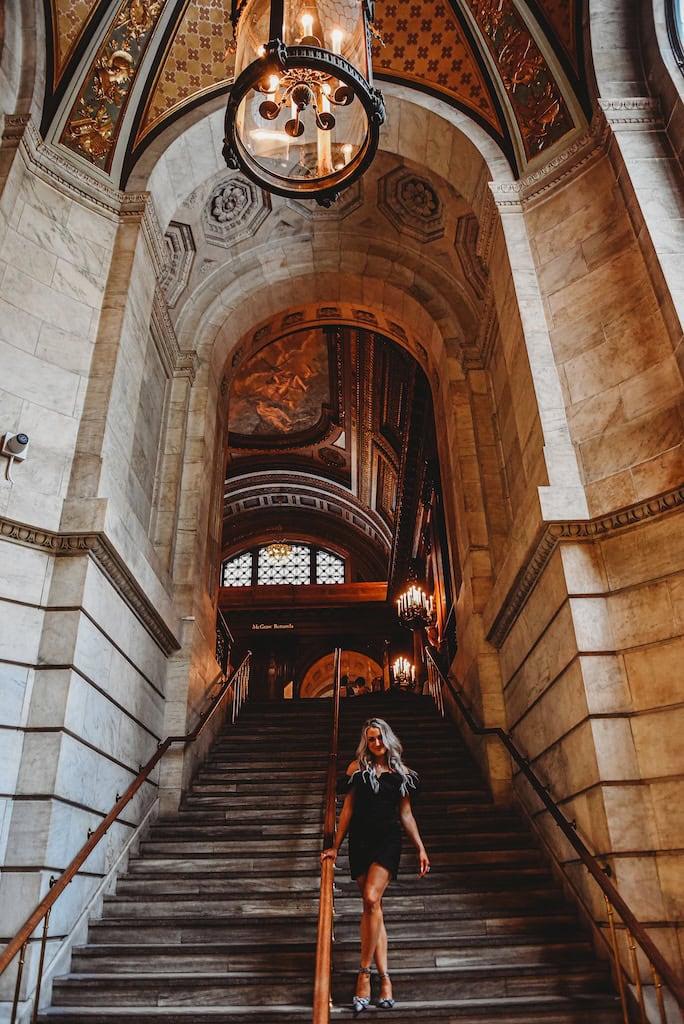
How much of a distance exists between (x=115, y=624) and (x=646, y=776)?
13.9 ft

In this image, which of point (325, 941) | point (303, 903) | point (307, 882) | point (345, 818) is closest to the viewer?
point (325, 941)

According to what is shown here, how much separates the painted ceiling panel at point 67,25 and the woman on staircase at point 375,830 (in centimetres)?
720

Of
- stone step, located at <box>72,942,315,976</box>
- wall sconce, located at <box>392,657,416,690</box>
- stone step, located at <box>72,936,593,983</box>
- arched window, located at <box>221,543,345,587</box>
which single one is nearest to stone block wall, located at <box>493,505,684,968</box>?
stone step, located at <box>72,936,593,983</box>

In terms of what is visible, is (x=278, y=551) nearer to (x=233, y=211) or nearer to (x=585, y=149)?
(x=233, y=211)

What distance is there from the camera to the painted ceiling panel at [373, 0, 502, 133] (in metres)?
7.91

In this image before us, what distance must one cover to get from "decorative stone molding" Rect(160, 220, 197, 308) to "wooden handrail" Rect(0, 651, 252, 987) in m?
5.13

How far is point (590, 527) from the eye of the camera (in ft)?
17.5

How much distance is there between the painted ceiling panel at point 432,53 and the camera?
7910 mm

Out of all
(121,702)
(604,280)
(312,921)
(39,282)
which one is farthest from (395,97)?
(312,921)

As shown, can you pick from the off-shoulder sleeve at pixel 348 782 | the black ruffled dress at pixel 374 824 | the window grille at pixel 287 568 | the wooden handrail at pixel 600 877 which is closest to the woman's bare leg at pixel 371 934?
the black ruffled dress at pixel 374 824

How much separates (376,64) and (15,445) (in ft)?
19.8

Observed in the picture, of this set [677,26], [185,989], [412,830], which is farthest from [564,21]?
[185,989]

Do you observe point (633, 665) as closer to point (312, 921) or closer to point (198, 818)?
point (312, 921)

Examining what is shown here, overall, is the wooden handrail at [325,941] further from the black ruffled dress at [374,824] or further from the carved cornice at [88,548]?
the carved cornice at [88,548]
